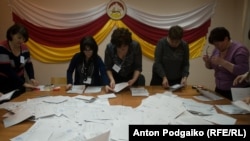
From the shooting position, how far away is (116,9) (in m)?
3.83

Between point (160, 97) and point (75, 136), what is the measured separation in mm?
963

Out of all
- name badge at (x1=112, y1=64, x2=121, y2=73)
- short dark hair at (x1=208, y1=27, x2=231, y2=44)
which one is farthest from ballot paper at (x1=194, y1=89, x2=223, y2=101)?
name badge at (x1=112, y1=64, x2=121, y2=73)

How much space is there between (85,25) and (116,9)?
572 mm

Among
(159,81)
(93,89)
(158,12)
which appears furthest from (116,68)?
(158,12)

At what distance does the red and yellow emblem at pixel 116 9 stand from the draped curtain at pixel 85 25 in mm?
58

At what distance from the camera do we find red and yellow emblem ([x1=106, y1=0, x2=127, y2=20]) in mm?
3827

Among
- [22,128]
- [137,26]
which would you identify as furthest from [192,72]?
[22,128]

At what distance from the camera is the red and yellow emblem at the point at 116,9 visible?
151 inches

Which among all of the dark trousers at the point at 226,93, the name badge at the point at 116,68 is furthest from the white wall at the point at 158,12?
the dark trousers at the point at 226,93

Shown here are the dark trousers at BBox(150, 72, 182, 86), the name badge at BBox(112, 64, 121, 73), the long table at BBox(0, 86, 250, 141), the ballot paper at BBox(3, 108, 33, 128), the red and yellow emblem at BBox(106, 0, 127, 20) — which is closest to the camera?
the long table at BBox(0, 86, 250, 141)

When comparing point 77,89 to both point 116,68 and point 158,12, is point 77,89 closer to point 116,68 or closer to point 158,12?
point 116,68

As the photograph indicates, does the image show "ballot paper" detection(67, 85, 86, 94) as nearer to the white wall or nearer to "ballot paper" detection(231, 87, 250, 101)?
"ballot paper" detection(231, 87, 250, 101)

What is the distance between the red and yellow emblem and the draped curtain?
0.06 m

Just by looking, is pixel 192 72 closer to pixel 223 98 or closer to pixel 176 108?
pixel 223 98
